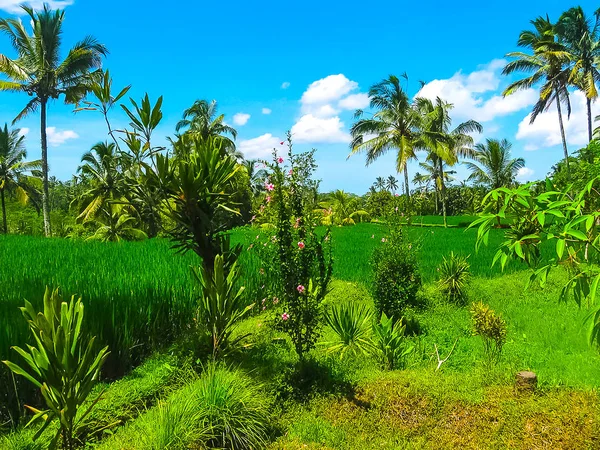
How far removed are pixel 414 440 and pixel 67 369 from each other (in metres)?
2.54

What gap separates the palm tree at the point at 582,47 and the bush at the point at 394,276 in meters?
19.5

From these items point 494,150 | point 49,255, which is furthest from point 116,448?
point 494,150

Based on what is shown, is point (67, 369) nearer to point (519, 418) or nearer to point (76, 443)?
point (76, 443)

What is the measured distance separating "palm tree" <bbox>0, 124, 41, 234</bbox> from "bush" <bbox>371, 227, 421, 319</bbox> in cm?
2544

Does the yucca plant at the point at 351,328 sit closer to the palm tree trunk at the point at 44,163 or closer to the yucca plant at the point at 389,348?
the yucca plant at the point at 389,348

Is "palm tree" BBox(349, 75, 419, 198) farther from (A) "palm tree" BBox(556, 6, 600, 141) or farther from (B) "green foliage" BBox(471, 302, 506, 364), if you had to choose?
(B) "green foliage" BBox(471, 302, 506, 364)

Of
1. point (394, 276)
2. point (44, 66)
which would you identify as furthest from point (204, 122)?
point (394, 276)

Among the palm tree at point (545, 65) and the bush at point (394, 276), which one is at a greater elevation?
the palm tree at point (545, 65)

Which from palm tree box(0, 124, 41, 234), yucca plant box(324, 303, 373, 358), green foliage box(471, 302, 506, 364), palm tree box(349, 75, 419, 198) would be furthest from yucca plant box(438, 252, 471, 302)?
palm tree box(0, 124, 41, 234)

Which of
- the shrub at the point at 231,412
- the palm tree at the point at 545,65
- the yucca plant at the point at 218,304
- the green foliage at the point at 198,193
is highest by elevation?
the palm tree at the point at 545,65

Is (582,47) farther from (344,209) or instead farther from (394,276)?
(394,276)

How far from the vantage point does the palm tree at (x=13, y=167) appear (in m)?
24.9

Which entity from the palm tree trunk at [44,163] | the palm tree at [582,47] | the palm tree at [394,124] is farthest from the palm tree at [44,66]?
the palm tree at [582,47]

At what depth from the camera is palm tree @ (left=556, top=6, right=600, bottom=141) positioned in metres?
21.1
